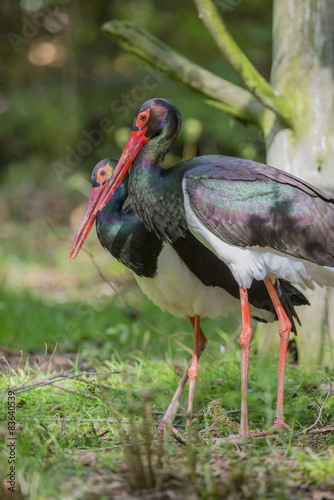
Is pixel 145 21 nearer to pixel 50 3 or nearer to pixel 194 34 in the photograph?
pixel 194 34

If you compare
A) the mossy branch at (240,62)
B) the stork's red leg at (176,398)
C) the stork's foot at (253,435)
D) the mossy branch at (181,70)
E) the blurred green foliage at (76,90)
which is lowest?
the blurred green foliage at (76,90)

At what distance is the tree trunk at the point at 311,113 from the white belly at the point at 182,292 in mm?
528

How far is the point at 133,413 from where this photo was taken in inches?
93.0

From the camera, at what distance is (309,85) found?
4.34 meters

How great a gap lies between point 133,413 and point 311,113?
8.67 feet

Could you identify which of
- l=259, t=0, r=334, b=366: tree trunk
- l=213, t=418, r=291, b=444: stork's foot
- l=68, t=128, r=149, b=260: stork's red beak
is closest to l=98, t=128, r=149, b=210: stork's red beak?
l=68, t=128, r=149, b=260: stork's red beak

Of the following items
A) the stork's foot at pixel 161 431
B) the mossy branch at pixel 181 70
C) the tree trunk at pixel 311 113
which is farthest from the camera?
the mossy branch at pixel 181 70

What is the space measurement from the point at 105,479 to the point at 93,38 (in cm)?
1000

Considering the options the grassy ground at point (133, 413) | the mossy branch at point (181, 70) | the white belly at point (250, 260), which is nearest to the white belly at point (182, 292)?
the grassy ground at point (133, 413)

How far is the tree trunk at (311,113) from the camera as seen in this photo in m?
4.32

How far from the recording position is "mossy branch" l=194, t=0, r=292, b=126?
4.13 meters

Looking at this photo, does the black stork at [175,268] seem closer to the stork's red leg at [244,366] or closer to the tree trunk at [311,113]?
the stork's red leg at [244,366]

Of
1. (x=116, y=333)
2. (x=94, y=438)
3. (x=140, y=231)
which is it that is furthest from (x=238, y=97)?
(x=94, y=438)

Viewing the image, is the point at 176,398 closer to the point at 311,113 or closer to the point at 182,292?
the point at 182,292
